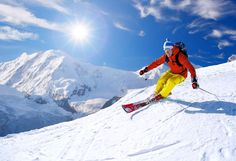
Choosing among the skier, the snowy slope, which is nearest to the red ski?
the skier

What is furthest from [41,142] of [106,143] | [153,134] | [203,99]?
[203,99]

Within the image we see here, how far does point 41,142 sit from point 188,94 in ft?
20.1

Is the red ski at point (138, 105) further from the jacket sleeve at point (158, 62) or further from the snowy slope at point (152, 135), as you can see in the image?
the jacket sleeve at point (158, 62)

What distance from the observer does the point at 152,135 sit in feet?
33.9

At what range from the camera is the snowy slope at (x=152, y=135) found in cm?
873

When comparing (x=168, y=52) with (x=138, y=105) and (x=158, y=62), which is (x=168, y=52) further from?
(x=138, y=105)

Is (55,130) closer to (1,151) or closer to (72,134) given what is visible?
(72,134)

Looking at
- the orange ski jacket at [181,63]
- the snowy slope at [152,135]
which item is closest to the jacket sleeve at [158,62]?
the orange ski jacket at [181,63]

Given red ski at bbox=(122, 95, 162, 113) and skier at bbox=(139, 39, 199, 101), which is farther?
red ski at bbox=(122, 95, 162, 113)

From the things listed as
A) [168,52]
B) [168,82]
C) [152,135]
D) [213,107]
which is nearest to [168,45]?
[168,52]

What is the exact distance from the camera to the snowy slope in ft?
28.6

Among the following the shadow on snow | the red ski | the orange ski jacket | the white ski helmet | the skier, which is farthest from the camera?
the red ski

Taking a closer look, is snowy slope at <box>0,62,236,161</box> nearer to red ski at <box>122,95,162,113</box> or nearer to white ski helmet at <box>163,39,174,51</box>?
red ski at <box>122,95,162,113</box>

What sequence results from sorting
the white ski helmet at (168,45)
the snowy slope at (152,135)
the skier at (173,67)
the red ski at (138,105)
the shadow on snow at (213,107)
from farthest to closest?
the red ski at (138,105) → the white ski helmet at (168,45) → the skier at (173,67) → the shadow on snow at (213,107) → the snowy slope at (152,135)
